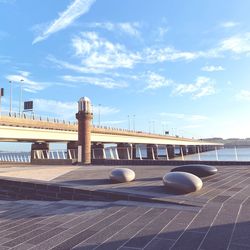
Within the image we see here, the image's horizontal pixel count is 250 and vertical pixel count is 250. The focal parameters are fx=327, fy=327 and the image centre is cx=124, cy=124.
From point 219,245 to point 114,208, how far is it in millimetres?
3297

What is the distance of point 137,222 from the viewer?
6.45m

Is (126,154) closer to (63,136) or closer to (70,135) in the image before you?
(63,136)

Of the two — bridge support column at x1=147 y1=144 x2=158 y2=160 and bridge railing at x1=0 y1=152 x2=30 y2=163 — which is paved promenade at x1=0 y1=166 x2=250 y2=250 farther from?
bridge railing at x1=0 y1=152 x2=30 y2=163

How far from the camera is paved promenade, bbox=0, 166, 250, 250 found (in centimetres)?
521

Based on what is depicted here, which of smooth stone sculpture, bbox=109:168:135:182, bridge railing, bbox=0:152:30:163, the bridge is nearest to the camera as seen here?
smooth stone sculpture, bbox=109:168:135:182

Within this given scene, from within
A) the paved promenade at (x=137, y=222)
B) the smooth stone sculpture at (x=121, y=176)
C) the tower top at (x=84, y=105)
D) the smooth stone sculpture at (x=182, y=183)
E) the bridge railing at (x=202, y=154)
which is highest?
the tower top at (x=84, y=105)

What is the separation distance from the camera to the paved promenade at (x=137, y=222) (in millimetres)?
5215

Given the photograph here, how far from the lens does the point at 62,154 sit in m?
31.1

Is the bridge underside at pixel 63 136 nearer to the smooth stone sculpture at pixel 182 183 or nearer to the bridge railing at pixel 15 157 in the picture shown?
the bridge railing at pixel 15 157

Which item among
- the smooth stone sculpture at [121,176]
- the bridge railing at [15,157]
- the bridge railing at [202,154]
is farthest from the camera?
the bridge railing at [15,157]

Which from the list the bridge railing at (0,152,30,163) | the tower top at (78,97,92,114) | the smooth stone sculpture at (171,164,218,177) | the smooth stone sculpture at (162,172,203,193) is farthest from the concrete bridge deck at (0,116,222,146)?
the smooth stone sculpture at (162,172,203,193)

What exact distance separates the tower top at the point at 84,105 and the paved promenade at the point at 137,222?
18721mm

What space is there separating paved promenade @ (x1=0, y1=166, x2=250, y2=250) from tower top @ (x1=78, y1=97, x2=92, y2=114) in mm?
18721

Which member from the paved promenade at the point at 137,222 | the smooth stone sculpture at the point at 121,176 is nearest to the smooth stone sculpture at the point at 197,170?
the smooth stone sculpture at the point at 121,176
